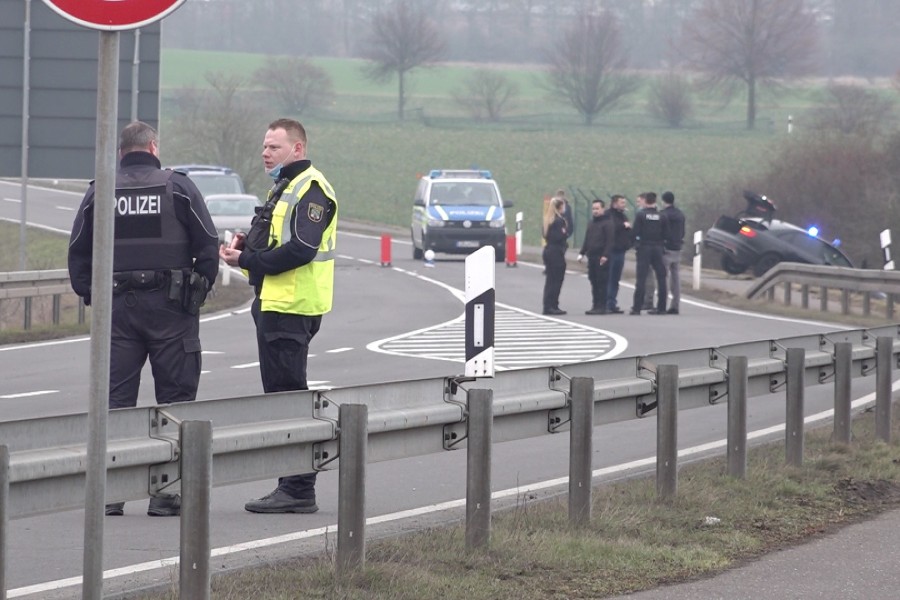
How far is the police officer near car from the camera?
7746 millimetres

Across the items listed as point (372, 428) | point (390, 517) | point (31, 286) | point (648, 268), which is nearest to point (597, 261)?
point (648, 268)

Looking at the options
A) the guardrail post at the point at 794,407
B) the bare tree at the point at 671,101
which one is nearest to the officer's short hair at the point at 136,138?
the guardrail post at the point at 794,407

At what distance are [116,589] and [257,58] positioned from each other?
112272 millimetres

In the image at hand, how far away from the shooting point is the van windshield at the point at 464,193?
125 feet

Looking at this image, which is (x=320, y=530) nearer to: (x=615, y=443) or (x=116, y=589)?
(x=116, y=589)

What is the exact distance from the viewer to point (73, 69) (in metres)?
25.7

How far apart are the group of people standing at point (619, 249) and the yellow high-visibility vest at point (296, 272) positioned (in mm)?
16715

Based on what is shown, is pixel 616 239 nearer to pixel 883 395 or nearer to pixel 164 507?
pixel 883 395

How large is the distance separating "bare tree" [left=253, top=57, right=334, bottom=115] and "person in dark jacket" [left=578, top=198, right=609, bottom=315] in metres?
69.1

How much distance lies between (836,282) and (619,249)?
379cm

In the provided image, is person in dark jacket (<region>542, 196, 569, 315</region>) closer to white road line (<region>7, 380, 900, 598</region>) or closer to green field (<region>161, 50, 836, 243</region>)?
white road line (<region>7, 380, 900, 598</region>)

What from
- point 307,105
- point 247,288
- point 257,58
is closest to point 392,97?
point 257,58

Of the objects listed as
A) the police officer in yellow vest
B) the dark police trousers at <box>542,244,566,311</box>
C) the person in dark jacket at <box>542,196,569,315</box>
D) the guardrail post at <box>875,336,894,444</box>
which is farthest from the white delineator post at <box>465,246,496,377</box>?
the person in dark jacket at <box>542,196,569,315</box>

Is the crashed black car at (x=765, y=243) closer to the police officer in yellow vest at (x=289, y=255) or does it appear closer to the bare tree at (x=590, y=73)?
the police officer in yellow vest at (x=289, y=255)
